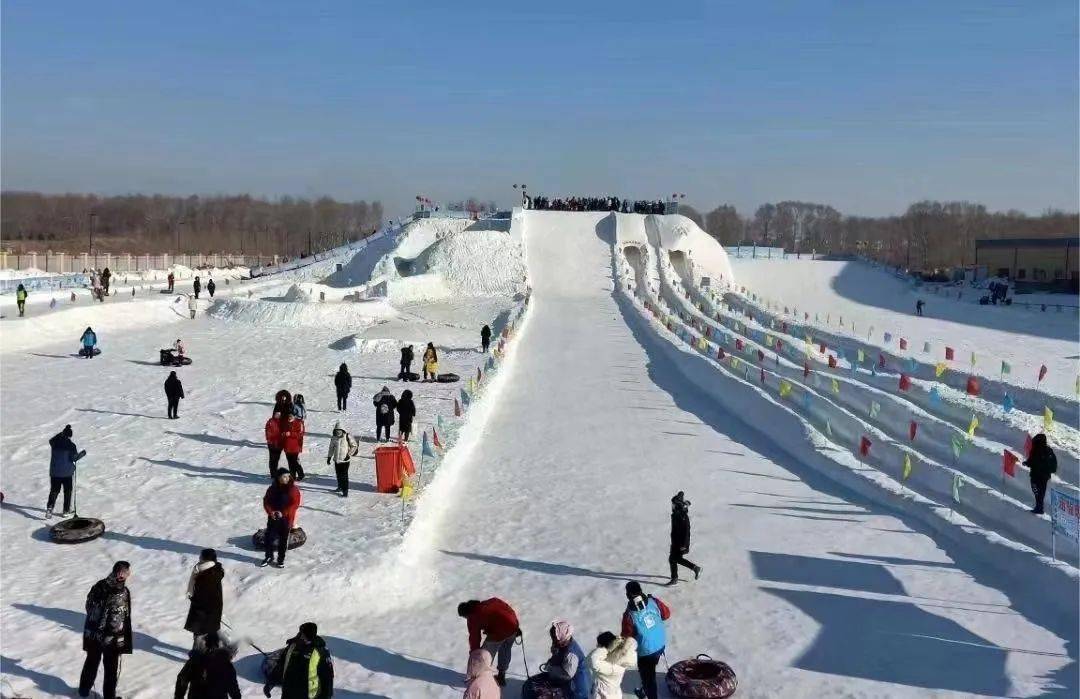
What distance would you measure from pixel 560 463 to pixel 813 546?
5101mm

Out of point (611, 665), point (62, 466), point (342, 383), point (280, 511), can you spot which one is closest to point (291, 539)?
point (280, 511)

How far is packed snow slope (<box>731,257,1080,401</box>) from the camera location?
96.6 feet

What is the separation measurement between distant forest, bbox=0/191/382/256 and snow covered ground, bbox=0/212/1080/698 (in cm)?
8649

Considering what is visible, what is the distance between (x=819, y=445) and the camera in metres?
15.0

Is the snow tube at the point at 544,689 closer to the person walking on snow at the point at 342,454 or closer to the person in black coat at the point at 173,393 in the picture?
the person walking on snow at the point at 342,454

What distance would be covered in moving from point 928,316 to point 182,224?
104 m

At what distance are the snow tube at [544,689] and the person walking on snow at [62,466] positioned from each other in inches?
280

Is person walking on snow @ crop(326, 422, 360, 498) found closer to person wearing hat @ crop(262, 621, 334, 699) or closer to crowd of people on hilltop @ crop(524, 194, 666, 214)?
person wearing hat @ crop(262, 621, 334, 699)

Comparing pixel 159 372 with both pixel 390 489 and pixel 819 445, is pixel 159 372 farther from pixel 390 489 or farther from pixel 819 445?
pixel 819 445

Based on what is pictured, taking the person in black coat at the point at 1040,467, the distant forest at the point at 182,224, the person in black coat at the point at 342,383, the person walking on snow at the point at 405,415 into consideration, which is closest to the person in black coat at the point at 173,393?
the person in black coat at the point at 342,383

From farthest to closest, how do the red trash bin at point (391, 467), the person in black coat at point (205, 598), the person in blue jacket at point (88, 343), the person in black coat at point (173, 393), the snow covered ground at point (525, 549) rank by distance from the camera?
the person in blue jacket at point (88, 343) < the person in black coat at point (173, 393) < the red trash bin at point (391, 467) < the snow covered ground at point (525, 549) < the person in black coat at point (205, 598)

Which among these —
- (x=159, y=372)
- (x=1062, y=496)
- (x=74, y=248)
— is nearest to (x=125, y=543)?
(x=1062, y=496)

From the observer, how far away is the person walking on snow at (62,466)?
1055cm

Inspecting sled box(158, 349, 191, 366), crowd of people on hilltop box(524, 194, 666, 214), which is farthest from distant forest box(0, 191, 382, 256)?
sled box(158, 349, 191, 366)
